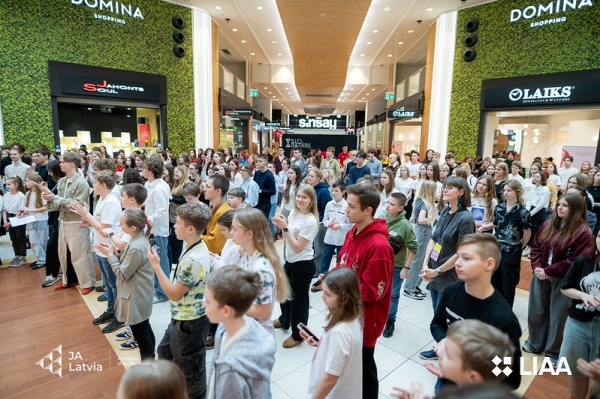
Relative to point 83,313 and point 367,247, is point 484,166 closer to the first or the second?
point 367,247

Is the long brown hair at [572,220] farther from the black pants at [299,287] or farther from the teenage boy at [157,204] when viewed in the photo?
the teenage boy at [157,204]

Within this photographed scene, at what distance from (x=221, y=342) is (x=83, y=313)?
3.27 meters

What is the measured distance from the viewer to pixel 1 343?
10.9 feet

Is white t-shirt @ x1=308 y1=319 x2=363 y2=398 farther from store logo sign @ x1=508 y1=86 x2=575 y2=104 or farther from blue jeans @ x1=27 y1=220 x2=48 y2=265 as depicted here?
store logo sign @ x1=508 y1=86 x2=575 y2=104

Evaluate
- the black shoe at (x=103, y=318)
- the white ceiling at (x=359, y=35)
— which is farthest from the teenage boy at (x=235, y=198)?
the white ceiling at (x=359, y=35)

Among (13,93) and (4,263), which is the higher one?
(13,93)

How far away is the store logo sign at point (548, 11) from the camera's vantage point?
897 cm

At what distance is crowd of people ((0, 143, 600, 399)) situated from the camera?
143 centimetres

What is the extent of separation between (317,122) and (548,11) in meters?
31.8

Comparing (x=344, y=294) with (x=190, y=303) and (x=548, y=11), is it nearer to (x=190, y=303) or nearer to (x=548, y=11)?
(x=190, y=303)

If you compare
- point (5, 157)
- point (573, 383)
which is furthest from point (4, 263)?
point (573, 383)

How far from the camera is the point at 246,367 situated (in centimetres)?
138

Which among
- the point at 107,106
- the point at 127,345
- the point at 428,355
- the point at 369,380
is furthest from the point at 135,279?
the point at 107,106

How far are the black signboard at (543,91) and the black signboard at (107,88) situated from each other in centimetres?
1093
